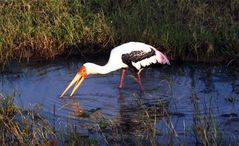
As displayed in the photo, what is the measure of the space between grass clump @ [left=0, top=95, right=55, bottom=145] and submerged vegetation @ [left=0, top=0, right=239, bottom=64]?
8.74ft

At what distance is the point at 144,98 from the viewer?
26.0ft

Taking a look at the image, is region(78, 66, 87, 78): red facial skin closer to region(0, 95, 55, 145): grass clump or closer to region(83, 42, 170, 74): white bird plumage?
region(83, 42, 170, 74): white bird plumage

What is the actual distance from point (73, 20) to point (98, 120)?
3.37m

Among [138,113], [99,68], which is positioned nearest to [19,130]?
[138,113]

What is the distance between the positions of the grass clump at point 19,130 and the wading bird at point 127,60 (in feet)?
4.50

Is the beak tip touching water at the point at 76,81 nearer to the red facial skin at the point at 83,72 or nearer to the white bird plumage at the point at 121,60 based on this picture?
the red facial skin at the point at 83,72

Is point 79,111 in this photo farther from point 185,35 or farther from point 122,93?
point 185,35

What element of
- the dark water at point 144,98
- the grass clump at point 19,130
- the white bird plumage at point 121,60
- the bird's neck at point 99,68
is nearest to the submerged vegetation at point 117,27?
the dark water at point 144,98

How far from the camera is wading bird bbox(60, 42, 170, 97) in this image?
26.8 ft

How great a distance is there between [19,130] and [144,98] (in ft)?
8.31

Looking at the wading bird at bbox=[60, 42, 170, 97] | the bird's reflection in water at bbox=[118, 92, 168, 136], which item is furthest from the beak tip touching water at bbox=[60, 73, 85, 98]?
the bird's reflection in water at bbox=[118, 92, 168, 136]

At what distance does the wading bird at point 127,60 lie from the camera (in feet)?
26.8

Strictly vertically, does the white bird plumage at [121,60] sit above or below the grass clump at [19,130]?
above

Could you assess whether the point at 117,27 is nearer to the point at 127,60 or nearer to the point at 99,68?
the point at 127,60
